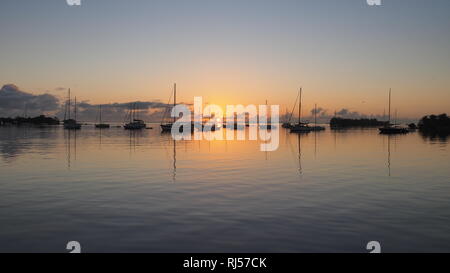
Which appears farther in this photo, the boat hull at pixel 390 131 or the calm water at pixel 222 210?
the boat hull at pixel 390 131

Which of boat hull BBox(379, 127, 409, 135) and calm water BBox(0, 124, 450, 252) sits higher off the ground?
boat hull BBox(379, 127, 409, 135)

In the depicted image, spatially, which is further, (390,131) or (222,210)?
(390,131)

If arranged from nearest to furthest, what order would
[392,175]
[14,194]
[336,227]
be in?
[336,227] → [14,194] → [392,175]

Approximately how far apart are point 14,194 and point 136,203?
7.14 m

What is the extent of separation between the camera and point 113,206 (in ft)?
53.7

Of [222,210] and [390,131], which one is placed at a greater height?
[390,131]

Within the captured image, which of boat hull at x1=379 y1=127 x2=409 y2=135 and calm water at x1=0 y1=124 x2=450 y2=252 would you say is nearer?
calm water at x1=0 y1=124 x2=450 y2=252

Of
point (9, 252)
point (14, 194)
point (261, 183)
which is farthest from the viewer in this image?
point (261, 183)

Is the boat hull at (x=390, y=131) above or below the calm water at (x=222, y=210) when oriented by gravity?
above
